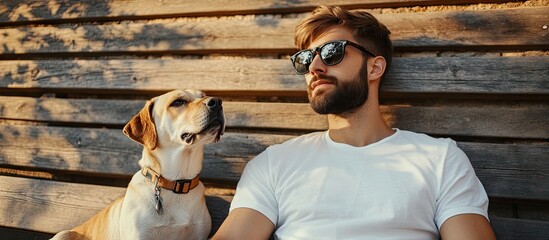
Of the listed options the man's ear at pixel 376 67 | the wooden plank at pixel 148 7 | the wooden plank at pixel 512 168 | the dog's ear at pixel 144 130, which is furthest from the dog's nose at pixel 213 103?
the wooden plank at pixel 512 168

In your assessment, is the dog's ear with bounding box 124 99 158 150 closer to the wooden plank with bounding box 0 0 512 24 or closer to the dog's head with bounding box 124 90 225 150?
the dog's head with bounding box 124 90 225 150

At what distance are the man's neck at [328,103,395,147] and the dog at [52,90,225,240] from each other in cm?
64

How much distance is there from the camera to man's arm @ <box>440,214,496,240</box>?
Result: 78.4 inches

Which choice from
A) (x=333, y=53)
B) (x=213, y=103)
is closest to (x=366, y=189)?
(x=333, y=53)

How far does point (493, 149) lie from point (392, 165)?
69cm

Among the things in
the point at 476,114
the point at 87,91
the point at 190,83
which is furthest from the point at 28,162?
the point at 476,114

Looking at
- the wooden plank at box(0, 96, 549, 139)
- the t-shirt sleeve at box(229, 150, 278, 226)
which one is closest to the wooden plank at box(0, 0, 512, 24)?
the wooden plank at box(0, 96, 549, 139)

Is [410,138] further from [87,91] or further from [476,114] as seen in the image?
[87,91]

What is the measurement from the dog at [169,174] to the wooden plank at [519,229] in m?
1.55

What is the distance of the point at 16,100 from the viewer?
11.5 feet

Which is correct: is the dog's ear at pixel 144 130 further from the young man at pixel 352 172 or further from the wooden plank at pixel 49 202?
the wooden plank at pixel 49 202

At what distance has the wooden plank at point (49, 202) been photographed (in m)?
3.13

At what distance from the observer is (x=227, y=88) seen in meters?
3.01

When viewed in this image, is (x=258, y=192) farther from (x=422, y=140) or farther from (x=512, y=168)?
(x=512, y=168)
